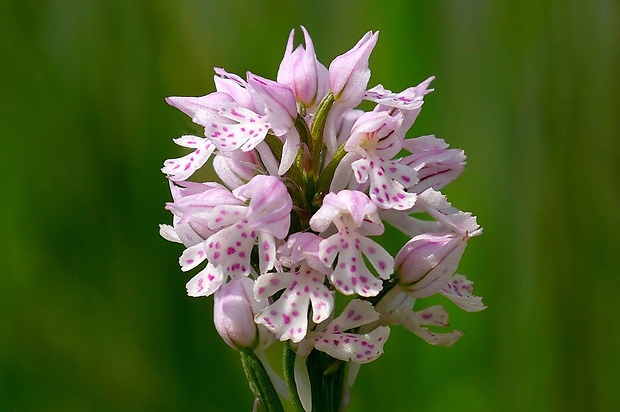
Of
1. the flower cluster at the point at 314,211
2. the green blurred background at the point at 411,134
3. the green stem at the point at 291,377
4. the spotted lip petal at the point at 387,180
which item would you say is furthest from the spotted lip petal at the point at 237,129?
the green blurred background at the point at 411,134

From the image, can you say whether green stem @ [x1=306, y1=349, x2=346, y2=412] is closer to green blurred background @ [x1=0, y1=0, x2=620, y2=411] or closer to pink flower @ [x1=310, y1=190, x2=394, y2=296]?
pink flower @ [x1=310, y1=190, x2=394, y2=296]

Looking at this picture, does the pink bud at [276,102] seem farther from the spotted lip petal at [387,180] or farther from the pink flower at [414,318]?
the pink flower at [414,318]

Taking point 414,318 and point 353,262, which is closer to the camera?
point 353,262

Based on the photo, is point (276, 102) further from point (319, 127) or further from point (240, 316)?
point (240, 316)

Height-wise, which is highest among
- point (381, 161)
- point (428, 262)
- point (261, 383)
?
point (381, 161)

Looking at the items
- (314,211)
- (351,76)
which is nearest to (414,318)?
(314,211)

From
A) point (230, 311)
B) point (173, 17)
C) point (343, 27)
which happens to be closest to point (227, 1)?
point (173, 17)
